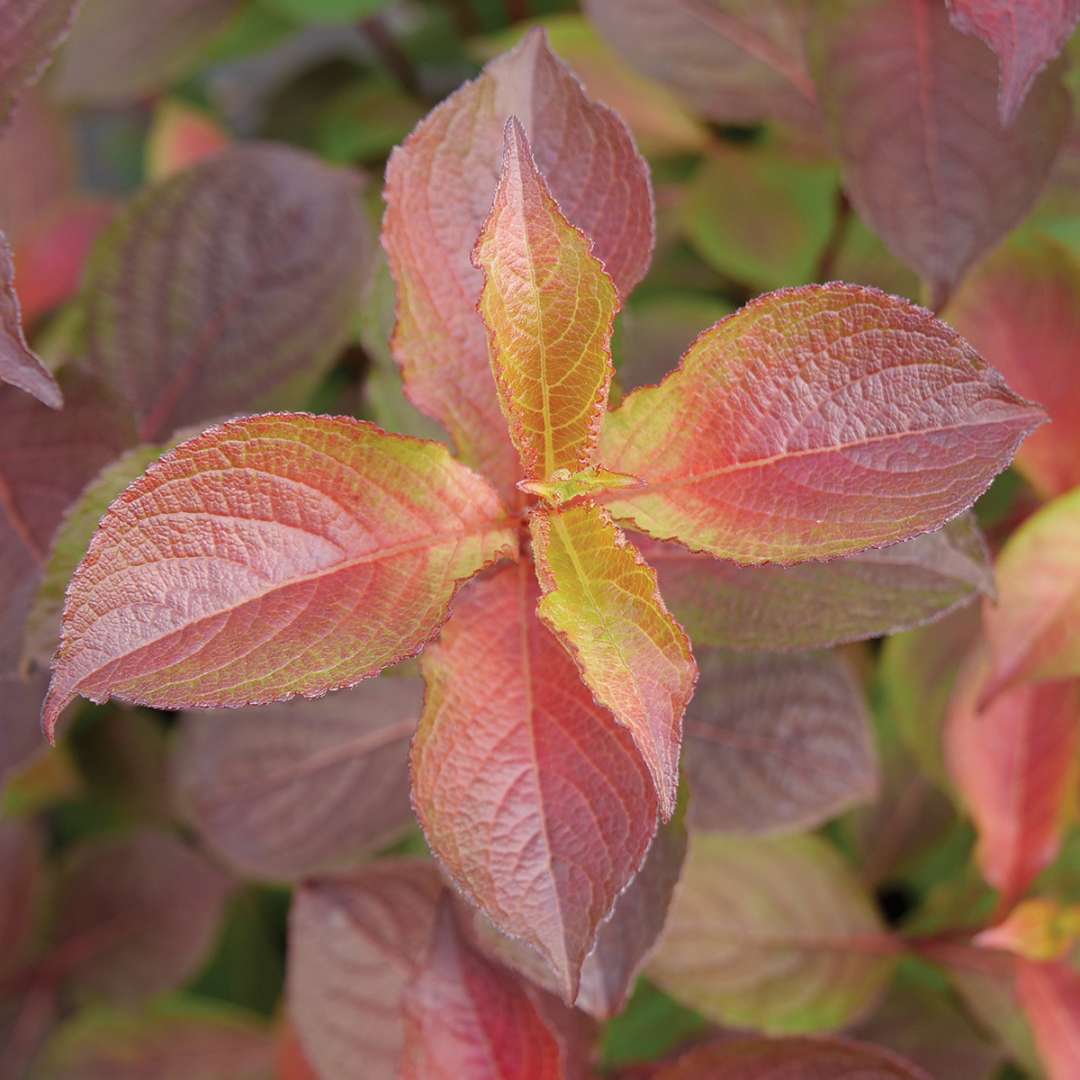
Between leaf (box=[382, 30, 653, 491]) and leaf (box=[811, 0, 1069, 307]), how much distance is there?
208 mm

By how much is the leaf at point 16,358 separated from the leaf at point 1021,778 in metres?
0.60

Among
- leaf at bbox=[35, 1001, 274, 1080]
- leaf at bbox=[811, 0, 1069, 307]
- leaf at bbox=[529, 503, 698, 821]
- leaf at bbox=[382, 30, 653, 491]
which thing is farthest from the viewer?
leaf at bbox=[35, 1001, 274, 1080]

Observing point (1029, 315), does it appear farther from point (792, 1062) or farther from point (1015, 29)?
point (792, 1062)

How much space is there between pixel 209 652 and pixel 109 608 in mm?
39

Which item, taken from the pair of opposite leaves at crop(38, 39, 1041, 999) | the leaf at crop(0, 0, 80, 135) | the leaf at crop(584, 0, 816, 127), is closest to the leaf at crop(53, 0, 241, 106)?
the leaf at crop(584, 0, 816, 127)

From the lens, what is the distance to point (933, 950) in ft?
2.68

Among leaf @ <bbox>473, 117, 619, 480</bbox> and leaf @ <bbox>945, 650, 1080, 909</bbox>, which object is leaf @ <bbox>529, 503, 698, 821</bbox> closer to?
leaf @ <bbox>473, 117, 619, 480</bbox>

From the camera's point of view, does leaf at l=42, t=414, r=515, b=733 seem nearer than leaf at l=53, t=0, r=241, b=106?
Yes

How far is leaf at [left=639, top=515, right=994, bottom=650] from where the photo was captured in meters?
0.55

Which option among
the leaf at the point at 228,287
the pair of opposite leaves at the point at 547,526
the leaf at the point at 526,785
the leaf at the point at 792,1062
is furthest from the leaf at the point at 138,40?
the leaf at the point at 792,1062

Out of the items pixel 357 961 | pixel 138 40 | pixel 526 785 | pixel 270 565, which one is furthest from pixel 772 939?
pixel 138 40

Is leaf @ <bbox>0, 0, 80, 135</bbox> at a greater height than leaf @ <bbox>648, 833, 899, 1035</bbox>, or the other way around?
leaf @ <bbox>0, 0, 80, 135</bbox>

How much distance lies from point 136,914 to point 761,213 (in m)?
0.85

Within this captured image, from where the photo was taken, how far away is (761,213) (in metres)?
1.04
